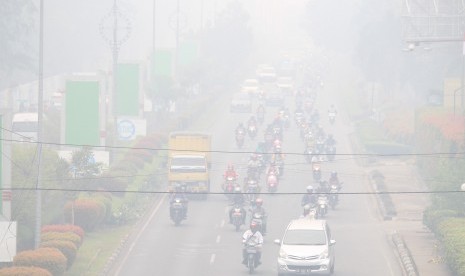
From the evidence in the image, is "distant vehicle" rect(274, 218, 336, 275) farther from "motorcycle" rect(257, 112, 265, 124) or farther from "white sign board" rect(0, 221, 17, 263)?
"motorcycle" rect(257, 112, 265, 124)

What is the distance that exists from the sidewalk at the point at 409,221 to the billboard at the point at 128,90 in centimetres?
1348

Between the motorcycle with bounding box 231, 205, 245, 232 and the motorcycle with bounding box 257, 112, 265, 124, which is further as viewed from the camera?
the motorcycle with bounding box 257, 112, 265, 124

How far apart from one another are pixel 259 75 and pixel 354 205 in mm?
77377

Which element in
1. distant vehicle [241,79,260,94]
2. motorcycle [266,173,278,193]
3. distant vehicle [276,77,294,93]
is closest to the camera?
motorcycle [266,173,278,193]

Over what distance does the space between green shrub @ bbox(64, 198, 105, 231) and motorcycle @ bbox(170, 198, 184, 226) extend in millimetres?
3299

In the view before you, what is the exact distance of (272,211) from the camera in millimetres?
54688

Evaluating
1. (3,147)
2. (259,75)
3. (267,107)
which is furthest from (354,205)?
(259,75)

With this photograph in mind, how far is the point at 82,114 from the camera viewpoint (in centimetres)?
5753

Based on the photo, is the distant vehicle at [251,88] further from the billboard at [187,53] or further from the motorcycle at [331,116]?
the motorcycle at [331,116]

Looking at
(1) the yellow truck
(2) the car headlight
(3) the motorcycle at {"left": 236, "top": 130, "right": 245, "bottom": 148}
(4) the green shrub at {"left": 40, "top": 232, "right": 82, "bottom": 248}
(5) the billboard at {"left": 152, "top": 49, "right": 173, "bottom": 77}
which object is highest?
(5) the billboard at {"left": 152, "top": 49, "right": 173, "bottom": 77}

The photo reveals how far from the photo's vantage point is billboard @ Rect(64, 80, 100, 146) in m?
57.4

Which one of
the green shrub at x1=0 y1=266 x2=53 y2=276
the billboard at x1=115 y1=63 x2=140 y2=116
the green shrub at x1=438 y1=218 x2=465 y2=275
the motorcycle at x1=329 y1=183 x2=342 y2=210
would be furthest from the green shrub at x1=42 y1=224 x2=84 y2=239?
the billboard at x1=115 y1=63 x2=140 y2=116

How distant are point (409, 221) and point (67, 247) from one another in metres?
18.7

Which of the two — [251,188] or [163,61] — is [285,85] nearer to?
[163,61]
